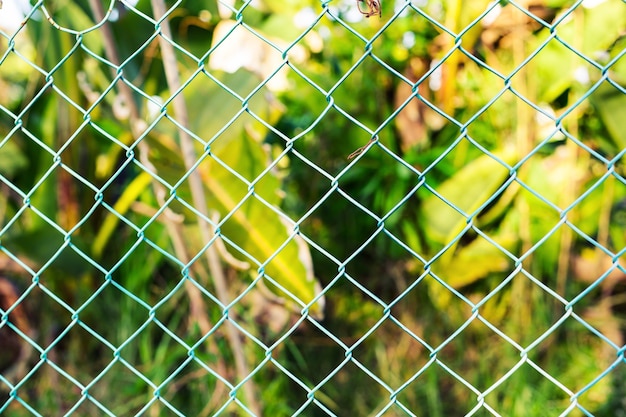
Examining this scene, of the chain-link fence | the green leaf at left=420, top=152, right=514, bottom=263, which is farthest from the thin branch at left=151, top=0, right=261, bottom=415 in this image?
the green leaf at left=420, top=152, right=514, bottom=263

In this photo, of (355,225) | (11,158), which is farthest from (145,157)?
(355,225)

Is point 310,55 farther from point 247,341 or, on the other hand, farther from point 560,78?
point 247,341

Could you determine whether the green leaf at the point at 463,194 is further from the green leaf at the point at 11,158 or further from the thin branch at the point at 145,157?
the green leaf at the point at 11,158

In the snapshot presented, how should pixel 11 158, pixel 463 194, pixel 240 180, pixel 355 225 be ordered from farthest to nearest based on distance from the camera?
pixel 355 225
pixel 11 158
pixel 463 194
pixel 240 180

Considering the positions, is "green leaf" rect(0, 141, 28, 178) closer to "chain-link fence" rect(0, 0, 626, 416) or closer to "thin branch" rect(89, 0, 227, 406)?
"chain-link fence" rect(0, 0, 626, 416)

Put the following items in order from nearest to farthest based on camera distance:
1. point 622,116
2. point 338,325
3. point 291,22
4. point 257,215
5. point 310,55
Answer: point 257,215 → point 622,116 → point 291,22 → point 338,325 → point 310,55

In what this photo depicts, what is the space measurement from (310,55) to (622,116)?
119 centimetres

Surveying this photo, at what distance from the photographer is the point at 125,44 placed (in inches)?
94.7

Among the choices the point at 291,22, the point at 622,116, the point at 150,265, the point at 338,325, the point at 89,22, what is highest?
the point at 622,116

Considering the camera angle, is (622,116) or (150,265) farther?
(150,265)

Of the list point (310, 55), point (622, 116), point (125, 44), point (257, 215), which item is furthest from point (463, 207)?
point (125, 44)

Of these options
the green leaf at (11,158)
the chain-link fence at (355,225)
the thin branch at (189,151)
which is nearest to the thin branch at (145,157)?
the chain-link fence at (355,225)

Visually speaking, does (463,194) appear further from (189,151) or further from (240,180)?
(189,151)

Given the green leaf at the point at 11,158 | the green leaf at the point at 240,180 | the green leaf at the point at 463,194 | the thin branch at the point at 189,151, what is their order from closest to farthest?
the thin branch at the point at 189,151 < the green leaf at the point at 240,180 < the green leaf at the point at 463,194 < the green leaf at the point at 11,158
